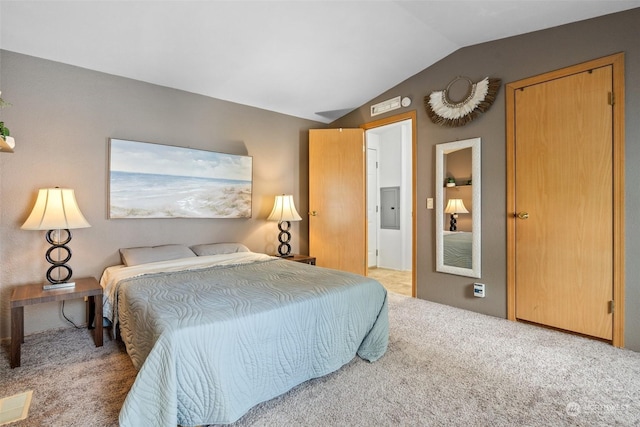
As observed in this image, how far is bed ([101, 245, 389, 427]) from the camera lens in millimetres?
1368

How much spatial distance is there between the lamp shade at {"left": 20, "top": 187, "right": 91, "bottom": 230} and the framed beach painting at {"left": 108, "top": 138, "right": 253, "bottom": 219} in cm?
46

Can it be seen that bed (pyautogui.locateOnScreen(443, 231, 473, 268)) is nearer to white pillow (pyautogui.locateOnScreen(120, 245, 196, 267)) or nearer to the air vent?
the air vent

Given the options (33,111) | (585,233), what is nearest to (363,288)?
(585,233)

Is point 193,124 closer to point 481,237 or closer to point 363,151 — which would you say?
point 363,151

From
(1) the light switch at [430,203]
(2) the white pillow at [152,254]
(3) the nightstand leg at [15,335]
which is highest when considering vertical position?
(1) the light switch at [430,203]

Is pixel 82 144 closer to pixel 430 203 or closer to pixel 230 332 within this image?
pixel 230 332

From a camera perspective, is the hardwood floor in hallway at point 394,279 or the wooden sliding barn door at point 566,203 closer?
the wooden sliding barn door at point 566,203

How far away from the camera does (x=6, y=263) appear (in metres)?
2.56

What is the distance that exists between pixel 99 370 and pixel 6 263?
135 centimetres

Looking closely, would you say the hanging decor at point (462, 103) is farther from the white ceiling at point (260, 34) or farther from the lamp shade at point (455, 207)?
the lamp shade at point (455, 207)

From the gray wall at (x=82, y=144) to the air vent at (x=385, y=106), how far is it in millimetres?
1744

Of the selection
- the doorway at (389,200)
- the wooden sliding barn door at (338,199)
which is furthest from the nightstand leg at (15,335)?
the doorway at (389,200)

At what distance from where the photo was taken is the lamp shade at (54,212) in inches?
92.3

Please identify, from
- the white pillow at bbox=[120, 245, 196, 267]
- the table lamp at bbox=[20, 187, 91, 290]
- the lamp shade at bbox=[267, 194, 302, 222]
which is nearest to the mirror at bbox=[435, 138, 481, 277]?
the lamp shade at bbox=[267, 194, 302, 222]
